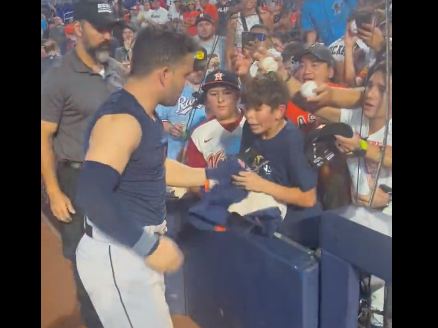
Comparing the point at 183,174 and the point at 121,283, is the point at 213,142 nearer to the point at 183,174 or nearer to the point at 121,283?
the point at 183,174

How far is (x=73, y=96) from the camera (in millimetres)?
1622

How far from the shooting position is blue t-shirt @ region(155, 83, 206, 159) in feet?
5.19

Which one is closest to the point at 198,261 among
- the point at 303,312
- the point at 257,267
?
the point at 257,267

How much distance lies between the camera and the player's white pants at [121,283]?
1.65 meters

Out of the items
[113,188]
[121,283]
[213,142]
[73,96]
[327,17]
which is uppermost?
[327,17]

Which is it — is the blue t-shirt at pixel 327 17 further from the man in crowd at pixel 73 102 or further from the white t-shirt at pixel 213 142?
the man in crowd at pixel 73 102

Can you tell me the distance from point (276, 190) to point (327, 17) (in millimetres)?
446

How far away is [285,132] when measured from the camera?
1.55m

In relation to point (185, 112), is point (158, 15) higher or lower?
higher

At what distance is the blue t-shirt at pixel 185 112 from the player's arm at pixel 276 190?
0.18 m

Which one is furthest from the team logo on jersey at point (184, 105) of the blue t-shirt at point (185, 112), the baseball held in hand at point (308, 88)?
the baseball held in hand at point (308, 88)

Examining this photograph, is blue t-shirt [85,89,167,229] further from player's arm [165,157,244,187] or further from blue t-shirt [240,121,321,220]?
blue t-shirt [240,121,321,220]

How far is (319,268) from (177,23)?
0.72 meters

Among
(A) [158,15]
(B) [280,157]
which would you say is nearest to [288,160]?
(B) [280,157]
